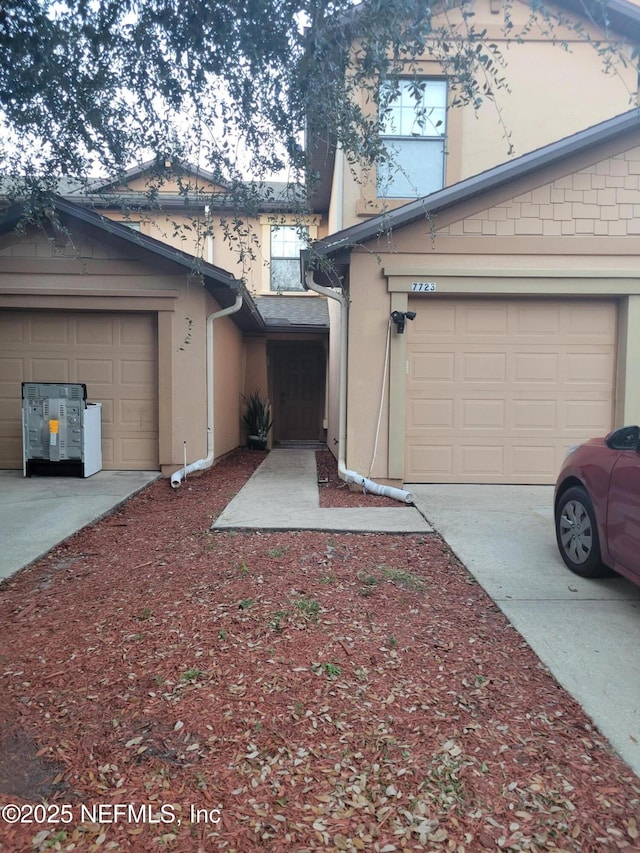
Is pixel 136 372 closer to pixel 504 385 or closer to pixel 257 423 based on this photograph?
pixel 257 423

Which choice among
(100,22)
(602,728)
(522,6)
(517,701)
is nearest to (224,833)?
(517,701)

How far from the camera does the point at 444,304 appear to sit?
738 cm

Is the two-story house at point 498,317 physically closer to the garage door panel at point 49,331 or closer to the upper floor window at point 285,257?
the garage door panel at point 49,331

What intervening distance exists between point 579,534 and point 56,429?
270 inches

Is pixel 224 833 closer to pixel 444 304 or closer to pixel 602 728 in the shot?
pixel 602 728

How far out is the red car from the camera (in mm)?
3600

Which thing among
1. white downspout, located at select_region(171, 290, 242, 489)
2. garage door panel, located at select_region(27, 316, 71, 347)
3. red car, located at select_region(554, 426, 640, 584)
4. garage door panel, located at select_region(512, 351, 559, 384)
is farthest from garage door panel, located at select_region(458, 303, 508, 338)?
garage door panel, located at select_region(27, 316, 71, 347)

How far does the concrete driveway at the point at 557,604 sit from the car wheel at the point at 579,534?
0.10m

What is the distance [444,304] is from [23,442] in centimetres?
626

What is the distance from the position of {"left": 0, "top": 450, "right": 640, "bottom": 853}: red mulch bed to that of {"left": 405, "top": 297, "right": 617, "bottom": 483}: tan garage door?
11.6 feet

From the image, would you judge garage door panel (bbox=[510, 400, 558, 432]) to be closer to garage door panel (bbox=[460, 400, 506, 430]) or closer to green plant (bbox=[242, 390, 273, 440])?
garage door panel (bbox=[460, 400, 506, 430])

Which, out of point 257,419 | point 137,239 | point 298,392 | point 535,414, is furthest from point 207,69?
point 298,392

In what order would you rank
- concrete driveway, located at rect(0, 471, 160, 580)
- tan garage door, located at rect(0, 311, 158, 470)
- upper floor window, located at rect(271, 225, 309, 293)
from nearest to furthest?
concrete driveway, located at rect(0, 471, 160, 580)
tan garage door, located at rect(0, 311, 158, 470)
upper floor window, located at rect(271, 225, 309, 293)

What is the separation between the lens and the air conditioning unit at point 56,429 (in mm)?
7852
